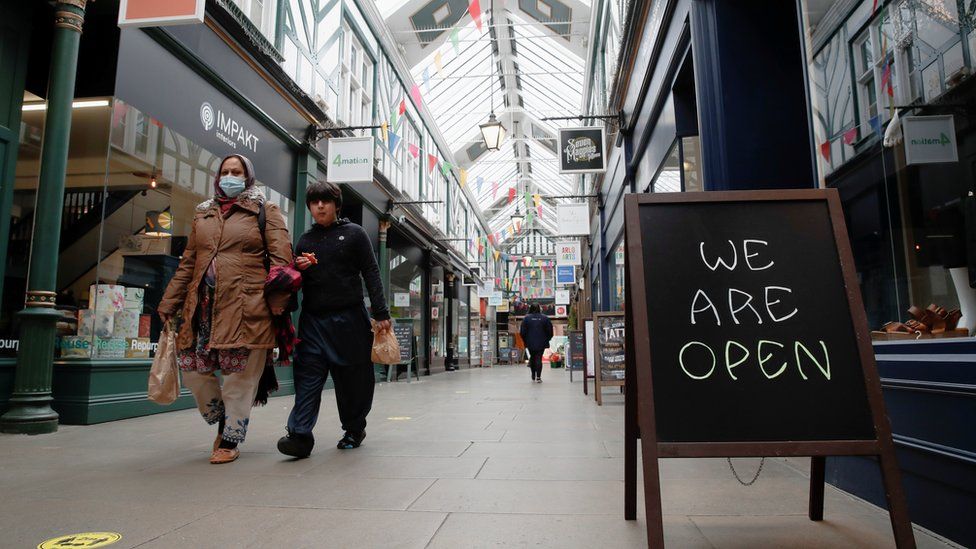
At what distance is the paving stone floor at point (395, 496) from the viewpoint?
204 cm

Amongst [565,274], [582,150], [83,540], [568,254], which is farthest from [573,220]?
[83,540]

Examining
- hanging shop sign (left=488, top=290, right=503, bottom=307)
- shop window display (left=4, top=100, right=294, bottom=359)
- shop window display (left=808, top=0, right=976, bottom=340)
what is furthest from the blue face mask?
hanging shop sign (left=488, top=290, right=503, bottom=307)

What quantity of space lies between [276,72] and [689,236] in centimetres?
718

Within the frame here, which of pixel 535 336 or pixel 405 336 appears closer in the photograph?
pixel 405 336

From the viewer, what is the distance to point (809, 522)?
219 centimetres

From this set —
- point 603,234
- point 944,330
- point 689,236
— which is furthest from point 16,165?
point 603,234

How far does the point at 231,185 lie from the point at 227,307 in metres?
0.72

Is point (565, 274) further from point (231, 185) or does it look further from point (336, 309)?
point (231, 185)

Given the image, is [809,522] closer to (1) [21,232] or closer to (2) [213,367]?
(2) [213,367]

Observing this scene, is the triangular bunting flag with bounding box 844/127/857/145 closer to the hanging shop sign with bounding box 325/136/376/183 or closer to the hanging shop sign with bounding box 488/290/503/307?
the hanging shop sign with bounding box 325/136/376/183

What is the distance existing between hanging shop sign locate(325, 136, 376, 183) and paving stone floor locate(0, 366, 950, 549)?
5.16 metres

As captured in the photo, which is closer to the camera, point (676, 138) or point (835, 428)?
point (835, 428)

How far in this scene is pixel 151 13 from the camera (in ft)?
16.5

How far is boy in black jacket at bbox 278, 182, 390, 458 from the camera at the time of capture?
12.0ft
